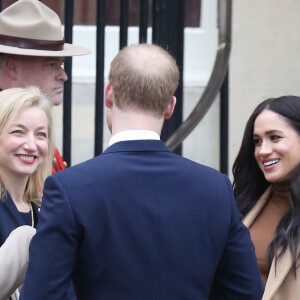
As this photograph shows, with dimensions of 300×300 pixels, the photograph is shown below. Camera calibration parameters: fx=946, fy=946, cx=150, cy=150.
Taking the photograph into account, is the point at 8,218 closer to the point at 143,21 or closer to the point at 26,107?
the point at 26,107

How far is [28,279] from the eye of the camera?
8.42 feet

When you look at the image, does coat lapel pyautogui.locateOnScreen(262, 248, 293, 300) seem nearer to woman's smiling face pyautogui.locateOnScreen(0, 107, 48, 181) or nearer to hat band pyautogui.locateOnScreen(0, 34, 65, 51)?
woman's smiling face pyautogui.locateOnScreen(0, 107, 48, 181)

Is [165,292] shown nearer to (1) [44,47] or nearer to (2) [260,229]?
(2) [260,229]

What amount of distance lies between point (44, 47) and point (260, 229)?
1278mm

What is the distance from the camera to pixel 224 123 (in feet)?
16.7

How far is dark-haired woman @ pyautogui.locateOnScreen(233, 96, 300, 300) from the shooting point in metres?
3.51

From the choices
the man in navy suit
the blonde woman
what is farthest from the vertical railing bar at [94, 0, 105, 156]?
the man in navy suit

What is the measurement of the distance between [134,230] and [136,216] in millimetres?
38

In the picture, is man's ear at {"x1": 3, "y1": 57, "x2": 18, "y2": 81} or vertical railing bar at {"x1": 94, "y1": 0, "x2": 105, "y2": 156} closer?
man's ear at {"x1": 3, "y1": 57, "x2": 18, "y2": 81}

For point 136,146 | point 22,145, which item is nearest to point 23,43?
point 22,145

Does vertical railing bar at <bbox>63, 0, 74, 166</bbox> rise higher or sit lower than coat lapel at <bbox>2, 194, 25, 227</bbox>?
higher

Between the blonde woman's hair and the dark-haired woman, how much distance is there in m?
0.84

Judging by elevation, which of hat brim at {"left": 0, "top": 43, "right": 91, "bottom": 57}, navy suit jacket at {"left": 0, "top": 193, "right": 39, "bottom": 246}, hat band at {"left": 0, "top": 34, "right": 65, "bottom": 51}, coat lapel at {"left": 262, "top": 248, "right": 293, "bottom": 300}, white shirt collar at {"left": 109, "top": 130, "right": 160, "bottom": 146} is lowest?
coat lapel at {"left": 262, "top": 248, "right": 293, "bottom": 300}

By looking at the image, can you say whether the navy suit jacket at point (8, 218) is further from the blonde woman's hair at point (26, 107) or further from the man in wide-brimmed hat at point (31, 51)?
the man in wide-brimmed hat at point (31, 51)
